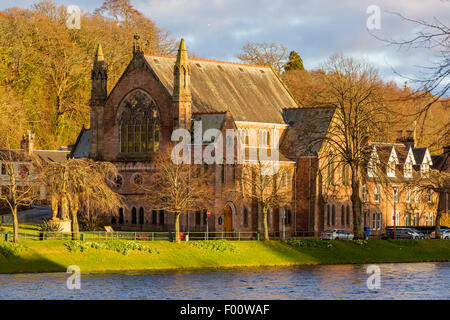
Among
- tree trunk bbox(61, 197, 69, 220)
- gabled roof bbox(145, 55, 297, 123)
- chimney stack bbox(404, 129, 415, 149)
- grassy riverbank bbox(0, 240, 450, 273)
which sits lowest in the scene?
grassy riverbank bbox(0, 240, 450, 273)

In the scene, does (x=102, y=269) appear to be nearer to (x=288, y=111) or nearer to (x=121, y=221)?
(x=121, y=221)

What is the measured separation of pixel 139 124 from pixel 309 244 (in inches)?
942

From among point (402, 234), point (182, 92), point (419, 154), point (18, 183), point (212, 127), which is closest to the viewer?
point (18, 183)

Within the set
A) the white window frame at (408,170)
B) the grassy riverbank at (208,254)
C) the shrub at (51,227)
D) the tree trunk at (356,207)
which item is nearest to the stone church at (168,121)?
the tree trunk at (356,207)

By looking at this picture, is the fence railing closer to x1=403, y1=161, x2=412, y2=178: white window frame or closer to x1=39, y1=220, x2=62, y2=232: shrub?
x1=39, y1=220, x2=62, y2=232: shrub

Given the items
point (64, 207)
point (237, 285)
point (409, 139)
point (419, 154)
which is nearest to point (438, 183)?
point (419, 154)

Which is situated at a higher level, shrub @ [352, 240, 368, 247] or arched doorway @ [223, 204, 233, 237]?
arched doorway @ [223, 204, 233, 237]

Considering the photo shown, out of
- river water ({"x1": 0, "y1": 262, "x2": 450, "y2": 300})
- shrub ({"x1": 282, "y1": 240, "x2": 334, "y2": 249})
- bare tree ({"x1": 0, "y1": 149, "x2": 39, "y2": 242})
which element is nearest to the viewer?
river water ({"x1": 0, "y1": 262, "x2": 450, "y2": 300})

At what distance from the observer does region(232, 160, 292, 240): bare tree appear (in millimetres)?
86812

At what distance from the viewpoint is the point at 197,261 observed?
75625 millimetres

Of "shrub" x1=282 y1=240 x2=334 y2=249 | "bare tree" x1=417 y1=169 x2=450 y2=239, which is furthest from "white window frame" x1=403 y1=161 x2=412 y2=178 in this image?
"shrub" x1=282 y1=240 x2=334 y2=249

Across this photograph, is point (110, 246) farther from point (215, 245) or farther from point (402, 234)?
point (402, 234)

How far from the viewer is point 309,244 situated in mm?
84188

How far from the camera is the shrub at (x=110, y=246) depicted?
70438 mm
